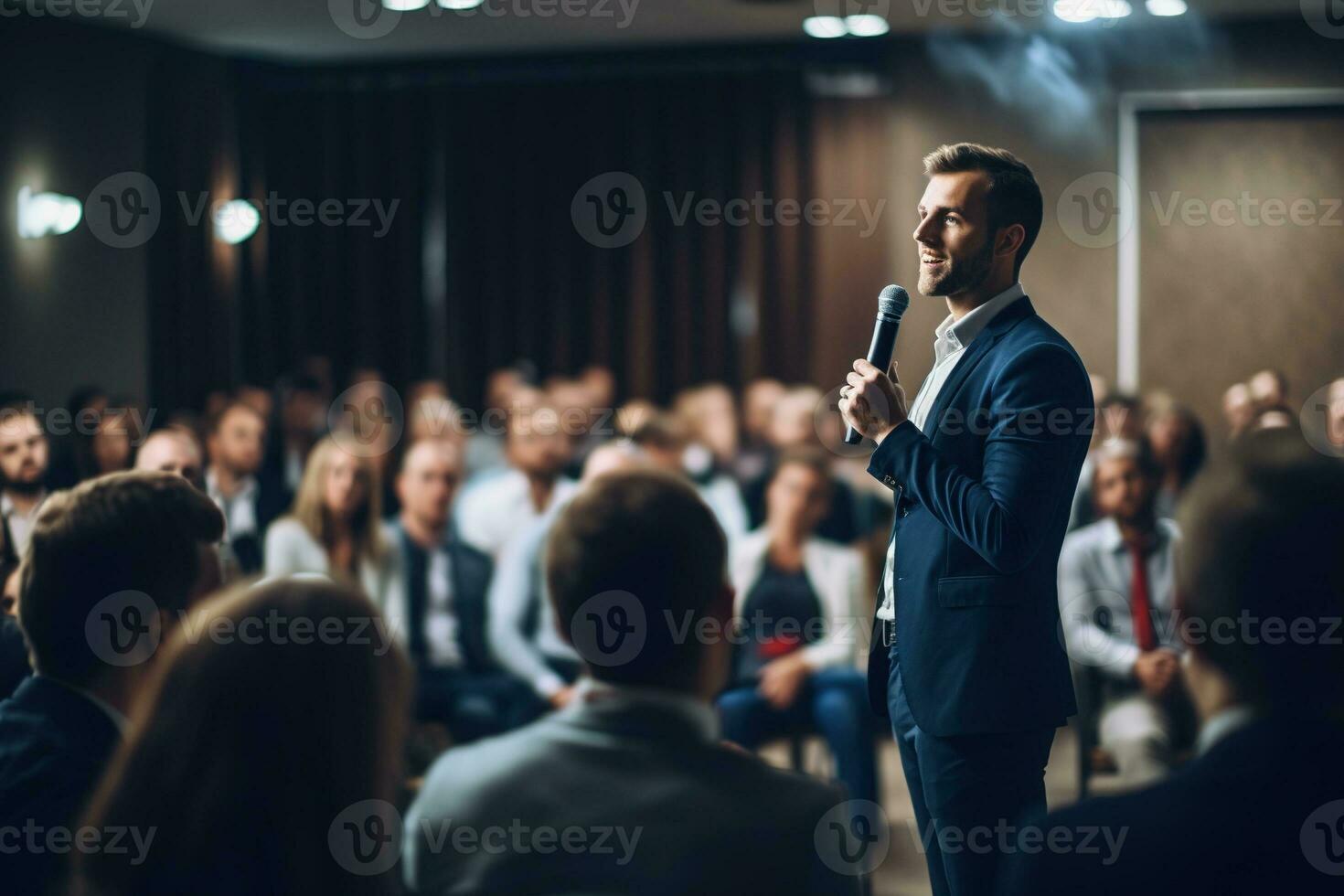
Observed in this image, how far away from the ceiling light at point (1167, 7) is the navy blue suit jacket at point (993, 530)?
424 cm

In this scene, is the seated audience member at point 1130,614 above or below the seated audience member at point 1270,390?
below

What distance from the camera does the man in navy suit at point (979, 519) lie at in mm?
1609

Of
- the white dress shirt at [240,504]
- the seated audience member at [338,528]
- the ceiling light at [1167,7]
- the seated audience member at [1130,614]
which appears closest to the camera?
the seated audience member at [1130,614]

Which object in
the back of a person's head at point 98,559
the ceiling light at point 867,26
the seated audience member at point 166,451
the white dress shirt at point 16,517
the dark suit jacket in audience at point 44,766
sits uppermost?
the ceiling light at point 867,26

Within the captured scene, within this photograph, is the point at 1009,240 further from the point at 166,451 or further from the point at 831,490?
the point at 831,490

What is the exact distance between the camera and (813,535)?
3.97m

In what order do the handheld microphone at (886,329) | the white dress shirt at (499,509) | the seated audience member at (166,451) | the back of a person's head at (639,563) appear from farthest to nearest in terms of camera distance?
the white dress shirt at (499,509)
the seated audience member at (166,451)
the handheld microphone at (886,329)
the back of a person's head at (639,563)

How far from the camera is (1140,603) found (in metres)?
3.50

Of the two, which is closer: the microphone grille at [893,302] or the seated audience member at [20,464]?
the microphone grille at [893,302]

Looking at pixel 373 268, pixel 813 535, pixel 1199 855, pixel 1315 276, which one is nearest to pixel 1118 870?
pixel 1199 855

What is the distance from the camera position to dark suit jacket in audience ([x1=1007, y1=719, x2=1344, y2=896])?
0.93 meters

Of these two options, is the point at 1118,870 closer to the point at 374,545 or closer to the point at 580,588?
the point at 580,588

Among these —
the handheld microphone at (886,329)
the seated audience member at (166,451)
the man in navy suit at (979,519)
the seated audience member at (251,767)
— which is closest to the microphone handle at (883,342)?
the handheld microphone at (886,329)

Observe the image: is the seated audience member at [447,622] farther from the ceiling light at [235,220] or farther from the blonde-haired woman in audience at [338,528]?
the ceiling light at [235,220]
